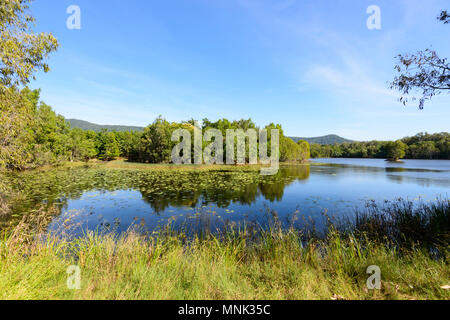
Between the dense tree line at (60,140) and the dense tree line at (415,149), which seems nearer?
the dense tree line at (60,140)

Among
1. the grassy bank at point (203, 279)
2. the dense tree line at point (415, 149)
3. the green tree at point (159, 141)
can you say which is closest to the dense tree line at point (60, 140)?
the green tree at point (159, 141)

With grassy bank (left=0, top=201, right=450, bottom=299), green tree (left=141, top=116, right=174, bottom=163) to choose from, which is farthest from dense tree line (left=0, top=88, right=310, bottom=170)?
grassy bank (left=0, top=201, right=450, bottom=299)

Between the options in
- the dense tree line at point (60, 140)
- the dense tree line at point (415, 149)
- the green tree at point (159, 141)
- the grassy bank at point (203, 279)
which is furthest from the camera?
the dense tree line at point (415, 149)

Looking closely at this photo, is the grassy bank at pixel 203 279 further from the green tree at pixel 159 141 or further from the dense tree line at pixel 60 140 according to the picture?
the green tree at pixel 159 141

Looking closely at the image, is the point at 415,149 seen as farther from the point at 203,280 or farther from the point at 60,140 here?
the point at 60,140

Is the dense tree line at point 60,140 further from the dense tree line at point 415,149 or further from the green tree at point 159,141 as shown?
the dense tree line at point 415,149

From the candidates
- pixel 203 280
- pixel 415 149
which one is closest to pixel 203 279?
pixel 203 280

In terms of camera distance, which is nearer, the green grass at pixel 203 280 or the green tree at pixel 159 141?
the green grass at pixel 203 280

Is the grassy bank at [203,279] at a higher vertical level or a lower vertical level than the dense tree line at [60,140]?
lower

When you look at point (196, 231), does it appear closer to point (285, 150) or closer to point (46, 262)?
point (46, 262)

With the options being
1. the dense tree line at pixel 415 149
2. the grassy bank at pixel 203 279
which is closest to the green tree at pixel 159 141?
the grassy bank at pixel 203 279

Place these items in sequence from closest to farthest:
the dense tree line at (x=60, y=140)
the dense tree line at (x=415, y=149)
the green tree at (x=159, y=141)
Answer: the dense tree line at (x=60, y=140) → the green tree at (x=159, y=141) → the dense tree line at (x=415, y=149)

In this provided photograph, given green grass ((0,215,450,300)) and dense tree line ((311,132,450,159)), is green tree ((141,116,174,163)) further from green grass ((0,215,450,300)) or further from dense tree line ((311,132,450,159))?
dense tree line ((311,132,450,159))

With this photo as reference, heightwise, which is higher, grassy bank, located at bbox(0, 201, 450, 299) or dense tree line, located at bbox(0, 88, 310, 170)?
dense tree line, located at bbox(0, 88, 310, 170)
